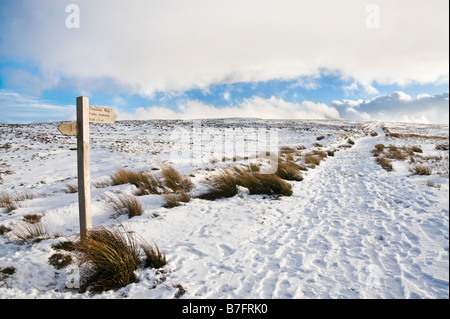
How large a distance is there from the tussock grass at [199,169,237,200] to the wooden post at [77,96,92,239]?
3.31m

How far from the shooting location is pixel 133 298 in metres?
2.58

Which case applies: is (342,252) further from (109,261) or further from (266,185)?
(266,185)

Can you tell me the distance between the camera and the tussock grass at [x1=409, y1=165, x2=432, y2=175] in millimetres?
6952

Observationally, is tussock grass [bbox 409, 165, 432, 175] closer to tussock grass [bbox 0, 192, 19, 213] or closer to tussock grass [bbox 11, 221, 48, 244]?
tussock grass [bbox 11, 221, 48, 244]

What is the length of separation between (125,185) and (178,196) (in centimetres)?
238

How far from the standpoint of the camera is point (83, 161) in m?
3.53

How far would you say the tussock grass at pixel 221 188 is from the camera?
6470mm

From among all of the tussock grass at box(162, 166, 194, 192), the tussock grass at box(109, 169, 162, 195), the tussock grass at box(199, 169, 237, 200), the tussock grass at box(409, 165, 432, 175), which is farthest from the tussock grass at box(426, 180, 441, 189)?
the tussock grass at box(109, 169, 162, 195)

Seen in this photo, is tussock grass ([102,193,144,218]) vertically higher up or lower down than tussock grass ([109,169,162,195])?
lower down

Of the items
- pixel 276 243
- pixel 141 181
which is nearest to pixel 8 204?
pixel 141 181

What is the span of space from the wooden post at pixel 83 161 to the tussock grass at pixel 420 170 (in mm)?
9488

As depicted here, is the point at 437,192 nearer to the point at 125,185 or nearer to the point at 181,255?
the point at 181,255

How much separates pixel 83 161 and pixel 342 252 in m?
4.52
